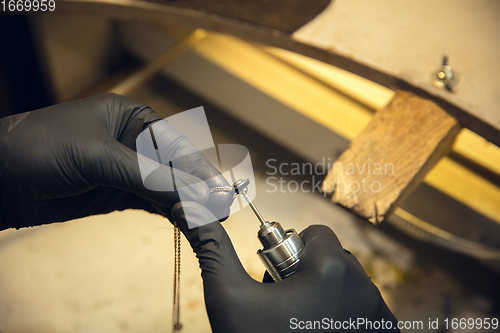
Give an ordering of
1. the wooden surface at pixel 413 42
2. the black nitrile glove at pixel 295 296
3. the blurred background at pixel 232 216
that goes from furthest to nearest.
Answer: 1. the blurred background at pixel 232 216
2. the wooden surface at pixel 413 42
3. the black nitrile glove at pixel 295 296

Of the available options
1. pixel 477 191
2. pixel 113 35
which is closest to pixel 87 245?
pixel 113 35

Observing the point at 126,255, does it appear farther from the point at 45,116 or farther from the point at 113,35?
the point at 113,35

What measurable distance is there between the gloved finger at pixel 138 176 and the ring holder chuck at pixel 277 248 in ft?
0.32

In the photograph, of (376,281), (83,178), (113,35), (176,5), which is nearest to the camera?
(83,178)

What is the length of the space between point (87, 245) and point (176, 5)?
0.91 metres

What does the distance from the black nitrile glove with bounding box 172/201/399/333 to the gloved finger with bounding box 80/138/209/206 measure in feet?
0.41

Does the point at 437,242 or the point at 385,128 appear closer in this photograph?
the point at 385,128

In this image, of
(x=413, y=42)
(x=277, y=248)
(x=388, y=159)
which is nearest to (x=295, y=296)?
(x=277, y=248)

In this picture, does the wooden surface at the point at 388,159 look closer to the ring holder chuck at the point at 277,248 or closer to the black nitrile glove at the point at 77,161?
the ring holder chuck at the point at 277,248

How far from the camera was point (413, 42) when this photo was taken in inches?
34.3

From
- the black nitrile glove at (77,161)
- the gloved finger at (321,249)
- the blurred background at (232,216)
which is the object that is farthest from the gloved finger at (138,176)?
the blurred background at (232,216)

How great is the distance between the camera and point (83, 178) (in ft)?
2.41

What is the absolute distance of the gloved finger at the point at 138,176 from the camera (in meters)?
0.70

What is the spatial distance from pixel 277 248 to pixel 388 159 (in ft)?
0.98
